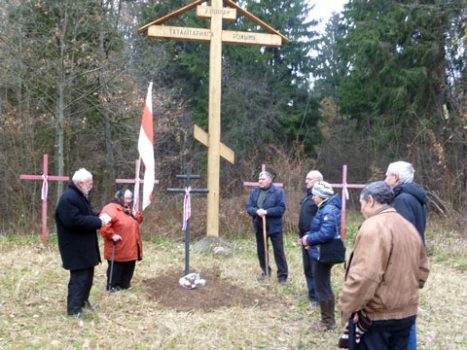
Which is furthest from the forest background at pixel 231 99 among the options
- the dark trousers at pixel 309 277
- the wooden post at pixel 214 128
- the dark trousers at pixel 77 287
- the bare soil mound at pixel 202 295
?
the dark trousers at pixel 77 287

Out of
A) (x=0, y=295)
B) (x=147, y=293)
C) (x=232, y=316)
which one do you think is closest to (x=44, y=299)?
(x=0, y=295)

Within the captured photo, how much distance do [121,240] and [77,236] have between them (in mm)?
1160

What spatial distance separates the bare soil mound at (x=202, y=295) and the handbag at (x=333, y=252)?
1555 mm

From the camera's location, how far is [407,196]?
14.9 ft

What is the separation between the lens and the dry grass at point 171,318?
5.12 m

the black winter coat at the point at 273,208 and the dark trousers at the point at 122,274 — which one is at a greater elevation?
the black winter coat at the point at 273,208

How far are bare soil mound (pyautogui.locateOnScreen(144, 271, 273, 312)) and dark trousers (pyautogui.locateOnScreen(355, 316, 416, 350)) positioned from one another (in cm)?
306

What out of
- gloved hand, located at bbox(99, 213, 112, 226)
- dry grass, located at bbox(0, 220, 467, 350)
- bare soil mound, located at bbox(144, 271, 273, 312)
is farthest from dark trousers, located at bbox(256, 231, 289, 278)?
gloved hand, located at bbox(99, 213, 112, 226)

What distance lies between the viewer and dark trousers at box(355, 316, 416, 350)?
3.33 meters

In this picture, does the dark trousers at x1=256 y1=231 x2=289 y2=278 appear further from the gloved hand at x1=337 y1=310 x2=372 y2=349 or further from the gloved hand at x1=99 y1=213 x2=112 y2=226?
the gloved hand at x1=337 y1=310 x2=372 y2=349

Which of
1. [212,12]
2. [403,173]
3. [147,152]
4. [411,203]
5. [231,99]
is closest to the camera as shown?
[411,203]

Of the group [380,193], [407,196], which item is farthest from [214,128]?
[380,193]

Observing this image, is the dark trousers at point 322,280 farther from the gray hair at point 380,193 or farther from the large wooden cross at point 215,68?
the large wooden cross at point 215,68

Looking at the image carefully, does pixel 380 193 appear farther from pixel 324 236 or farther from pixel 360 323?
pixel 324 236
